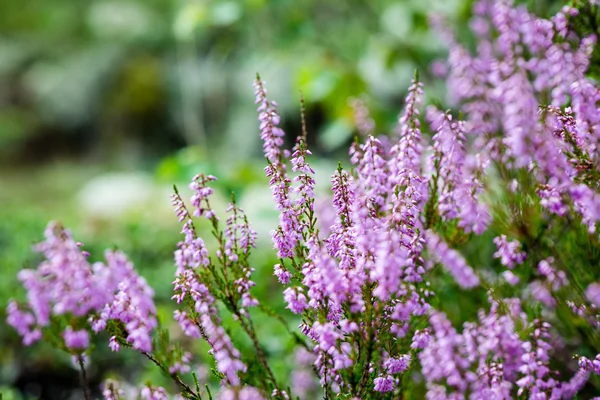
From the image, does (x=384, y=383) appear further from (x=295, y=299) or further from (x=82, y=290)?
(x=82, y=290)

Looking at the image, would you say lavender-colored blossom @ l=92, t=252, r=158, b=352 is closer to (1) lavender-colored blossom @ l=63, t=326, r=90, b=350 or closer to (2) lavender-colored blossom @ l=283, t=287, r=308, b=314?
(1) lavender-colored blossom @ l=63, t=326, r=90, b=350

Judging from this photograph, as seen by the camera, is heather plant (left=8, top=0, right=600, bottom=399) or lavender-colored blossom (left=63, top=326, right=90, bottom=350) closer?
heather plant (left=8, top=0, right=600, bottom=399)

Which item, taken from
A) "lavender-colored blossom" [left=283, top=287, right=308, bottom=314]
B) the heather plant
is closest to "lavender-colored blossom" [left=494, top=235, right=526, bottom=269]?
the heather plant

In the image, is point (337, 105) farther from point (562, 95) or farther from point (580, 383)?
point (580, 383)

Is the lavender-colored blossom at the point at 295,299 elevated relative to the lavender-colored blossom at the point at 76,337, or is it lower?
lower

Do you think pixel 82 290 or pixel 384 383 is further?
pixel 384 383

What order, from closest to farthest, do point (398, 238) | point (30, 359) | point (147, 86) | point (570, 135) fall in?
point (398, 238) → point (570, 135) → point (30, 359) → point (147, 86)

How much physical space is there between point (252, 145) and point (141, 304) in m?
10.7

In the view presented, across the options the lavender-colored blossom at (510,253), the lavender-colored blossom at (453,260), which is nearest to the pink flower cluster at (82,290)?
the lavender-colored blossom at (453,260)

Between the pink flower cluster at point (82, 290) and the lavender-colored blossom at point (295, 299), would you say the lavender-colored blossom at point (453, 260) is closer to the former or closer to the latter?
the lavender-colored blossom at point (295, 299)

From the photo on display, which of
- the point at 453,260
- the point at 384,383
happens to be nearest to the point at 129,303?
the point at 384,383

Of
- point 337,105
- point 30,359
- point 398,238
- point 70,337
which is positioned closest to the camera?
point 398,238

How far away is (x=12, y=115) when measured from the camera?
16.9 meters

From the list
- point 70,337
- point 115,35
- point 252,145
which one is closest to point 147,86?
point 115,35
